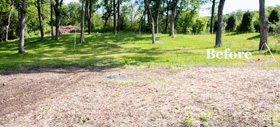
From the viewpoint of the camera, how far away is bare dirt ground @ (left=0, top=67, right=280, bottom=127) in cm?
477

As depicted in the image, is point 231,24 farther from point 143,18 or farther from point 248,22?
point 143,18

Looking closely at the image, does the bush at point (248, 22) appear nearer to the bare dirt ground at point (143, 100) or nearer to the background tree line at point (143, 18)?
the background tree line at point (143, 18)

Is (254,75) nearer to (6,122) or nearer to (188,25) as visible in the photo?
(6,122)

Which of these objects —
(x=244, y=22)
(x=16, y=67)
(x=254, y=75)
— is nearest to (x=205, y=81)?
(x=254, y=75)

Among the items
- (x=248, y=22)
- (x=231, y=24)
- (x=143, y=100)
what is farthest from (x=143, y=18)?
(x=143, y=100)

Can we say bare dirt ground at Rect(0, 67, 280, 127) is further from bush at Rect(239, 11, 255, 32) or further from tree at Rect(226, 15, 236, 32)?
tree at Rect(226, 15, 236, 32)

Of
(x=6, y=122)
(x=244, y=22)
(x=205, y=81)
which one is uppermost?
(x=244, y=22)

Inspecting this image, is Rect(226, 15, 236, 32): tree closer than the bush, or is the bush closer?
the bush

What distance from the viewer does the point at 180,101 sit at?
5781 mm

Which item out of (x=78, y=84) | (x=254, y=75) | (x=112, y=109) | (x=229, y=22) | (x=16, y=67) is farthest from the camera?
(x=229, y=22)

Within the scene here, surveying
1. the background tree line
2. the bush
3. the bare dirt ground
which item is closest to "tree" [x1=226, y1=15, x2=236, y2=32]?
the background tree line

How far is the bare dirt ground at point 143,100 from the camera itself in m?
4.77

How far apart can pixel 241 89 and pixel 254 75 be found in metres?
2.46

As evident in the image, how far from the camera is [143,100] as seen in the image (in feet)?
19.7
